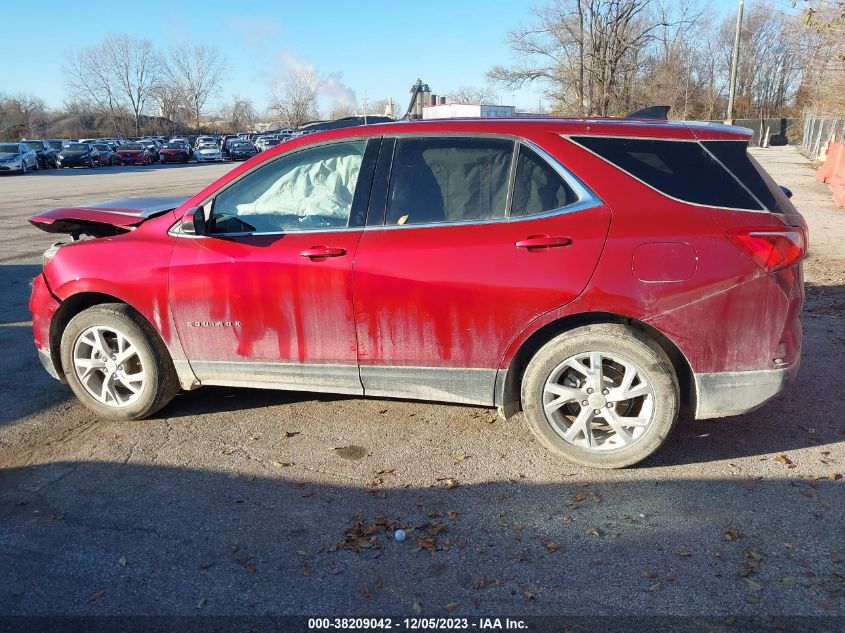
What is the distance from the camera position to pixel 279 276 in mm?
4059

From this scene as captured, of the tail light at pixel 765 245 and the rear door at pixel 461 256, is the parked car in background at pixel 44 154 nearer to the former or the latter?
the rear door at pixel 461 256

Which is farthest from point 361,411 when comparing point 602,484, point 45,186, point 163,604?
point 45,186

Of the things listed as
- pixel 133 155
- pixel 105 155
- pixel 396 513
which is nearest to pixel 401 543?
pixel 396 513

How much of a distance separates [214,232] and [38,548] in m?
2.01

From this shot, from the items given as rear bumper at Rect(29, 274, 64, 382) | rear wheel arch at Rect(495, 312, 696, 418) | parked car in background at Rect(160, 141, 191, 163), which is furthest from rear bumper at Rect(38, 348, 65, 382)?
parked car in background at Rect(160, 141, 191, 163)

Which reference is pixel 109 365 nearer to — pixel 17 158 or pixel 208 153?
pixel 17 158

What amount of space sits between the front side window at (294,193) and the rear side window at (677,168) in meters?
1.42

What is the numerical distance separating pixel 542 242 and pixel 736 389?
4.37 feet

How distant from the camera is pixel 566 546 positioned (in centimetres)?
314

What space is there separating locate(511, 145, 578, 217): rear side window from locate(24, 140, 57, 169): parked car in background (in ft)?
140

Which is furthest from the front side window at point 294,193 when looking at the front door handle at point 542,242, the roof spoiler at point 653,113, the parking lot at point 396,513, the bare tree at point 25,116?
the bare tree at point 25,116

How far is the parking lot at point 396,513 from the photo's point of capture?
283 centimetres

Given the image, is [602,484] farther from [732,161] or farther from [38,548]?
[38,548]

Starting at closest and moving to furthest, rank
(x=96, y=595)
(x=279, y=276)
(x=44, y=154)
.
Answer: (x=96, y=595) → (x=279, y=276) → (x=44, y=154)
